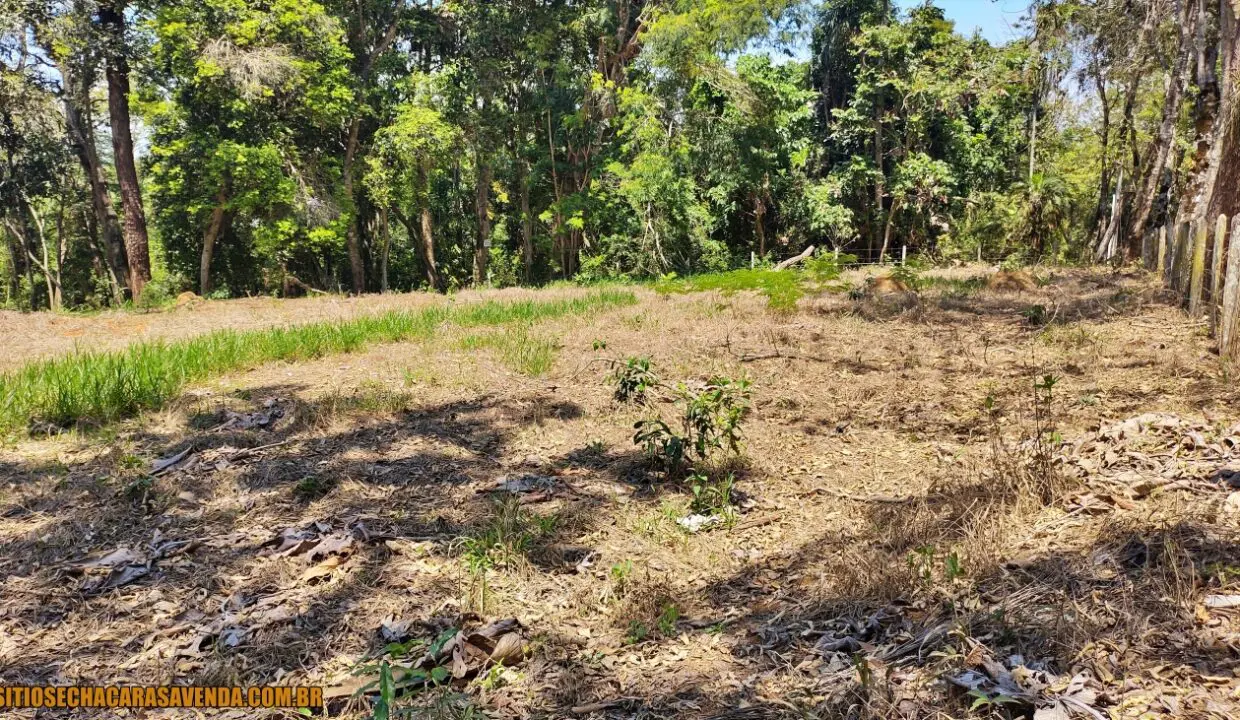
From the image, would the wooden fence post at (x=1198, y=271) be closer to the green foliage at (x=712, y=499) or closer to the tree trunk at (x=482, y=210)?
the green foliage at (x=712, y=499)

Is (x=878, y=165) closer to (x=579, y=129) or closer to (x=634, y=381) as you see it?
(x=579, y=129)

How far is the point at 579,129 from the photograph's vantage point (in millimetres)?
24391

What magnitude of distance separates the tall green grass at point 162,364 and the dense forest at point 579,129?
11.8m

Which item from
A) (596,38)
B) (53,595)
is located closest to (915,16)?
(596,38)

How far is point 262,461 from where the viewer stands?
4.86 metres

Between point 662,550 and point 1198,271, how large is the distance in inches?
264

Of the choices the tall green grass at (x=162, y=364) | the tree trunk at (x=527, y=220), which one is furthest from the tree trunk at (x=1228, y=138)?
the tree trunk at (x=527, y=220)

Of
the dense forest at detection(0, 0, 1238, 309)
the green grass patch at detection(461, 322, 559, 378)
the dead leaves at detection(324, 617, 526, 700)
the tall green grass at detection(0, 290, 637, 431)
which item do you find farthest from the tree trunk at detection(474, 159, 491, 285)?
the dead leaves at detection(324, 617, 526, 700)

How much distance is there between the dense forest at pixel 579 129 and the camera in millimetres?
18359

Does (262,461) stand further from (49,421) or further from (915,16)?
(915,16)

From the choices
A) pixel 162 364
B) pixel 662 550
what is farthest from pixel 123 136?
pixel 662 550

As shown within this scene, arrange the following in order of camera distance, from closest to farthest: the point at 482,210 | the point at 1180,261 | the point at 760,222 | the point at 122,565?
the point at 122,565
the point at 1180,261
the point at 760,222
the point at 482,210

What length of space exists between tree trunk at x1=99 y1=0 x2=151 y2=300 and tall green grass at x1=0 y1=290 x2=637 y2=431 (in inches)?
488

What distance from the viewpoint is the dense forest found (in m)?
18.4
